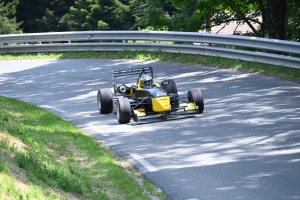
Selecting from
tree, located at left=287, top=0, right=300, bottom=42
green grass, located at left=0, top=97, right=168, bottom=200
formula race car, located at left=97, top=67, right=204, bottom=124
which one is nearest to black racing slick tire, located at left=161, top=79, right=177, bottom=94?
formula race car, located at left=97, top=67, right=204, bottom=124

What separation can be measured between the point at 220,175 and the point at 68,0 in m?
48.1

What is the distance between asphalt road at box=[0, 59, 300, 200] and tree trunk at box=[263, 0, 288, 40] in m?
2.52

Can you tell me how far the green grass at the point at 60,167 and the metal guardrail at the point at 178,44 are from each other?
6431mm

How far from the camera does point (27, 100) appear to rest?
16578mm

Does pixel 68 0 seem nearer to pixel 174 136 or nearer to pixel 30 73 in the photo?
pixel 30 73

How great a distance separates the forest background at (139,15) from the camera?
71.1 ft

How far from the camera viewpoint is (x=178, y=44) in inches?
838

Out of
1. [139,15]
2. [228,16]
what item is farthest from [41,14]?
[228,16]

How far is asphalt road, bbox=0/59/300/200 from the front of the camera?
898 cm

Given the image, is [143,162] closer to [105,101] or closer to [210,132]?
[210,132]

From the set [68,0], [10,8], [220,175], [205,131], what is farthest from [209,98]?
[68,0]

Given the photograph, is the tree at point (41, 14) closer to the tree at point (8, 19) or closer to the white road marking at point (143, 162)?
the tree at point (8, 19)

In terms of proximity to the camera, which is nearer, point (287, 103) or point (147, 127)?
point (147, 127)

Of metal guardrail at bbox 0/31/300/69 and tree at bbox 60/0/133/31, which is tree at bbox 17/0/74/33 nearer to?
tree at bbox 60/0/133/31
